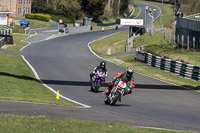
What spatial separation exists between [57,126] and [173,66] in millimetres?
27228

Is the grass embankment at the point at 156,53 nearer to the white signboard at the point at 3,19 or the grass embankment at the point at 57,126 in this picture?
the grass embankment at the point at 57,126

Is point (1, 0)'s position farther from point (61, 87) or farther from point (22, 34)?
point (61, 87)

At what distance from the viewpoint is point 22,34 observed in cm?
7688

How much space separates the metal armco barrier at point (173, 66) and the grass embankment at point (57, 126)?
872 inches

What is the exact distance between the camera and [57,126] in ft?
38.2

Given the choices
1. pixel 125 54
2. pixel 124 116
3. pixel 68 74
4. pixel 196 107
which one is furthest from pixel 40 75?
pixel 125 54

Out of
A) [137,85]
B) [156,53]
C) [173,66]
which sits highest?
[156,53]

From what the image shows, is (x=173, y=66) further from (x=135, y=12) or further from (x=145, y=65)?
(x=135, y=12)

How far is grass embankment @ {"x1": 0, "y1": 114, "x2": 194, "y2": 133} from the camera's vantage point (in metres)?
11.0

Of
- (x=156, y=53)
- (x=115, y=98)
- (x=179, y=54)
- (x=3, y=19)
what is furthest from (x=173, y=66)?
(x=3, y=19)

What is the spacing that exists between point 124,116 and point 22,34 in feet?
210

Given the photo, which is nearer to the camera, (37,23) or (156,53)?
(156,53)

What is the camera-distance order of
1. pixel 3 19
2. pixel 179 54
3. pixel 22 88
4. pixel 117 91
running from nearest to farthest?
pixel 117 91, pixel 22 88, pixel 179 54, pixel 3 19

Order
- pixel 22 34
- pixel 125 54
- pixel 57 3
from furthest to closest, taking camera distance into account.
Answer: pixel 57 3 < pixel 22 34 < pixel 125 54
